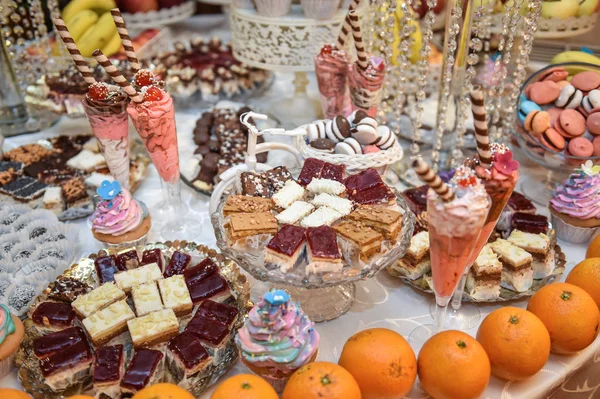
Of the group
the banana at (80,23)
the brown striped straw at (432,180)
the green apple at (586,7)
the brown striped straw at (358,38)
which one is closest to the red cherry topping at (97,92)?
the brown striped straw at (358,38)

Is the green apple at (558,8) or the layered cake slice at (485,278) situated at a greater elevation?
the green apple at (558,8)

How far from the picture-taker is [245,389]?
1027 mm

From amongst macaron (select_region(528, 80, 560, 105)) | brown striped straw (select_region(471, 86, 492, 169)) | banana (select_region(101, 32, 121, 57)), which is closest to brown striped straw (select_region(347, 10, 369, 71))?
macaron (select_region(528, 80, 560, 105))

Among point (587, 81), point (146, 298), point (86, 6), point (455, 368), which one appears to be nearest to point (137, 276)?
point (146, 298)

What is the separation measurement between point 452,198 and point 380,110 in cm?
102

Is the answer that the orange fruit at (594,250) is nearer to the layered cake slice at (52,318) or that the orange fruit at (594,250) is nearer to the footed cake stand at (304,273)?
the footed cake stand at (304,273)

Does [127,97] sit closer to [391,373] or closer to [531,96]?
[391,373]

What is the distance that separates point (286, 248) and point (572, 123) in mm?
1068

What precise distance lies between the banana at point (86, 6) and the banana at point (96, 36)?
14cm

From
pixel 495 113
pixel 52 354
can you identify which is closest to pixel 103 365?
pixel 52 354

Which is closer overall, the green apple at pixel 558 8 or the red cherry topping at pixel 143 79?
the red cherry topping at pixel 143 79

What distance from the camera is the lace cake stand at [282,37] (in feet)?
6.98

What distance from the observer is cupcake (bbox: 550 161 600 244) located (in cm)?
161

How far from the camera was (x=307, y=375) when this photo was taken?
106 cm
